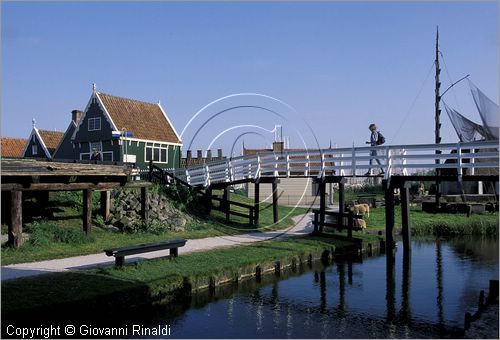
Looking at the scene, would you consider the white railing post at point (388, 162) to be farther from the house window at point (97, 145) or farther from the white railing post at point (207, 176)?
the house window at point (97, 145)

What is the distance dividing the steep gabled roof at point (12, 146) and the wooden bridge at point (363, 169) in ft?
84.6

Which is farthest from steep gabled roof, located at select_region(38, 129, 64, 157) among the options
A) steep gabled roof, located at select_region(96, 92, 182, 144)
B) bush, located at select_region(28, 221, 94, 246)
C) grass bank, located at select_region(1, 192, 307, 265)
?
bush, located at select_region(28, 221, 94, 246)

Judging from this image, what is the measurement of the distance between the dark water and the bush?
6358 mm

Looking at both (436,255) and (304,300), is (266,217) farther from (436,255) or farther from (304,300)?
(304,300)

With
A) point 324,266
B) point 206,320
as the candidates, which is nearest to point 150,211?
point 324,266

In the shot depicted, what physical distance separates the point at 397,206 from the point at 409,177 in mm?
18888

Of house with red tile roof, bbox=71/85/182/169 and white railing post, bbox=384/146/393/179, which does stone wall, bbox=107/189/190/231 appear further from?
house with red tile roof, bbox=71/85/182/169

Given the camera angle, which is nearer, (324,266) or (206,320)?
(206,320)

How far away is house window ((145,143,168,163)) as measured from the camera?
3844 cm

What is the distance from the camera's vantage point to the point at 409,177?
20500 mm

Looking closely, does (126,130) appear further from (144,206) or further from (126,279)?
(126,279)

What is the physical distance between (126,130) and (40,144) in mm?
13724

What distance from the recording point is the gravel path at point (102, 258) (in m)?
13.7

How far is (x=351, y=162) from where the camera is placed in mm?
22375
